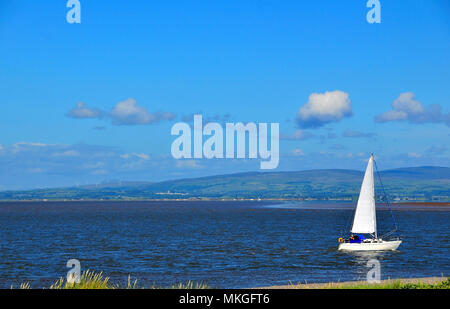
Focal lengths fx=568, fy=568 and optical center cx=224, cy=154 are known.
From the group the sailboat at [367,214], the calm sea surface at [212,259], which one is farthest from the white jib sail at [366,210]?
the calm sea surface at [212,259]

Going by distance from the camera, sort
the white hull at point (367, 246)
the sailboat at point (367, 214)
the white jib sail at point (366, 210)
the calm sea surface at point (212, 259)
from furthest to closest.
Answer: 1. the white jib sail at point (366, 210)
2. the sailboat at point (367, 214)
3. the white hull at point (367, 246)
4. the calm sea surface at point (212, 259)

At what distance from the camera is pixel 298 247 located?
81.6m

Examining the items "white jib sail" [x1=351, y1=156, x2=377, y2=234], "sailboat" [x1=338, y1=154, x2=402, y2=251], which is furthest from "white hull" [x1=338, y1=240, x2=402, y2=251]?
"white jib sail" [x1=351, y1=156, x2=377, y2=234]

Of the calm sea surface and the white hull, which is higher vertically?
the white hull

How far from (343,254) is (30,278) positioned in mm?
38829

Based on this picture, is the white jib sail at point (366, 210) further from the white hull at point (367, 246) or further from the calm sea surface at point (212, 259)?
the calm sea surface at point (212, 259)

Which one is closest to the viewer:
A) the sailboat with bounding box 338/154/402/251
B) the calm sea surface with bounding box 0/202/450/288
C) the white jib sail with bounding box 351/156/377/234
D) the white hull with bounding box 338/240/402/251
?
the calm sea surface with bounding box 0/202/450/288

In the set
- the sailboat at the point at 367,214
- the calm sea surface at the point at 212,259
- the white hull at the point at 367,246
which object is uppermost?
the sailboat at the point at 367,214

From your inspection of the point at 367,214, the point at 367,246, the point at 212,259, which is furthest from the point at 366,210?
the point at 212,259

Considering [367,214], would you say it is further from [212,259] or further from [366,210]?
[212,259]

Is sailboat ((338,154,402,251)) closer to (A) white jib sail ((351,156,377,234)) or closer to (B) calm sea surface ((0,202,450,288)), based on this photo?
(A) white jib sail ((351,156,377,234))

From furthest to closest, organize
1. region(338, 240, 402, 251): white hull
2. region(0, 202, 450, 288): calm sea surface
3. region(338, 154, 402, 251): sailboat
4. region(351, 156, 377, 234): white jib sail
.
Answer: region(351, 156, 377, 234): white jib sail, region(338, 154, 402, 251): sailboat, region(338, 240, 402, 251): white hull, region(0, 202, 450, 288): calm sea surface
